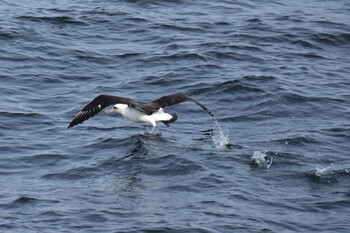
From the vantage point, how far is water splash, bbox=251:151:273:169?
621 inches

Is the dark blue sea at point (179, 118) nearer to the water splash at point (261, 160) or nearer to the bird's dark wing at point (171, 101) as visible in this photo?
the water splash at point (261, 160)

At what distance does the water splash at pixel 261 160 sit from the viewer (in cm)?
1578

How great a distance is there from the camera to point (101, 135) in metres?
17.7

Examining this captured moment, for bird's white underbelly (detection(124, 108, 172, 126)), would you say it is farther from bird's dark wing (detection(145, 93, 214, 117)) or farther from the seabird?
bird's dark wing (detection(145, 93, 214, 117))

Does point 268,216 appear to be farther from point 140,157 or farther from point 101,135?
point 101,135

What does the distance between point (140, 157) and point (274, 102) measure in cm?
431

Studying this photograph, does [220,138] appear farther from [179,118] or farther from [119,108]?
[119,108]

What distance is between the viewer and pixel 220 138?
1725 centimetres

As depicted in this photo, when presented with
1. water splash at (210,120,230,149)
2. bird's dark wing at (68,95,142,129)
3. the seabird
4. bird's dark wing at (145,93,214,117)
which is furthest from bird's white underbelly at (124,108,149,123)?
water splash at (210,120,230,149)

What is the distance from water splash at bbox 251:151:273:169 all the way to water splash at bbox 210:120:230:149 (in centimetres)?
91

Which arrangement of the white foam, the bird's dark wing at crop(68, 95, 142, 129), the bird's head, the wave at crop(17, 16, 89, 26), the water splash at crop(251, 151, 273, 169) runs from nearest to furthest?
the white foam → the water splash at crop(251, 151, 273, 169) → the bird's dark wing at crop(68, 95, 142, 129) → the bird's head → the wave at crop(17, 16, 89, 26)

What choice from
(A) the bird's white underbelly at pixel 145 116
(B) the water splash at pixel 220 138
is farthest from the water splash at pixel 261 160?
(A) the bird's white underbelly at pixel 145 116

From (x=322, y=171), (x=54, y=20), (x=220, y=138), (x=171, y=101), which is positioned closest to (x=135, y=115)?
(x=171, y=101)

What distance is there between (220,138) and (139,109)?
5.88 feet
